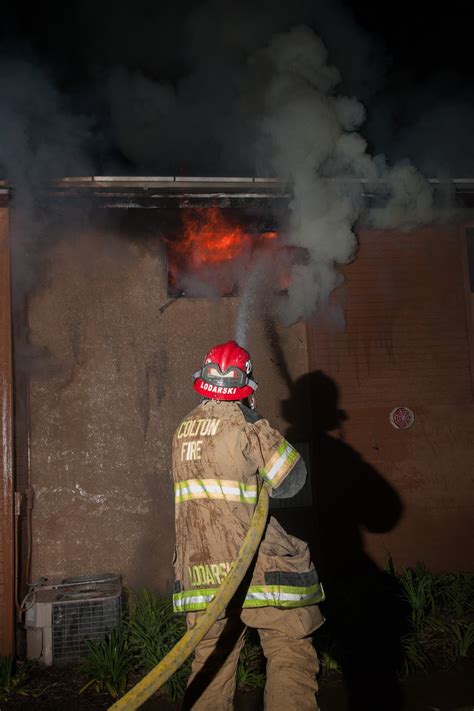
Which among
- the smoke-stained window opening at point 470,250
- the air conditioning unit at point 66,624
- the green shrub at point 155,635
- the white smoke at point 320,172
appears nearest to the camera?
the green shrub at point 155,635

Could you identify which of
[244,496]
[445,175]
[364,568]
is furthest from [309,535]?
[445,175]

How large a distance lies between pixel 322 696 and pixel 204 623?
2062 mm

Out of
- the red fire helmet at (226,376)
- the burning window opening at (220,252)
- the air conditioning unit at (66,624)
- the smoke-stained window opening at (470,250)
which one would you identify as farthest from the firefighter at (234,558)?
the smoke-stained window opening at (470,250)

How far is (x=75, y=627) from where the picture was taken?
190 inches

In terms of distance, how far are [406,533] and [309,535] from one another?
102cm

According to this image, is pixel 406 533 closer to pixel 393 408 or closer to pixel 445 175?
pixel 393 408

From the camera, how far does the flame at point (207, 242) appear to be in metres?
6.35

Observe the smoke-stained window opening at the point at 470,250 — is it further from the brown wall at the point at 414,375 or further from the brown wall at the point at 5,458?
the brown wall at the point at 5,458

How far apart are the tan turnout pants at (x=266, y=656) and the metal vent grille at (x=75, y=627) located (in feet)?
6.23

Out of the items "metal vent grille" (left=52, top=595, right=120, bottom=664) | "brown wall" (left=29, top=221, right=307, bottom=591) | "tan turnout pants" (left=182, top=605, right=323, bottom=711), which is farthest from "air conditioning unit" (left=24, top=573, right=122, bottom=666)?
"tan turnout pants" (left=182, top=605, right=323, bottom=711)

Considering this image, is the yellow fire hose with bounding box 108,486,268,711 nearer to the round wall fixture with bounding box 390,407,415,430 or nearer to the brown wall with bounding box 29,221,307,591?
the brown wall with bounding box 29,221,307,591

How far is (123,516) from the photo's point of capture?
19.2 ft

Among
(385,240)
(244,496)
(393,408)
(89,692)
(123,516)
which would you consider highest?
(385,240)

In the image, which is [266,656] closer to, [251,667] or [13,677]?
[251,667]
